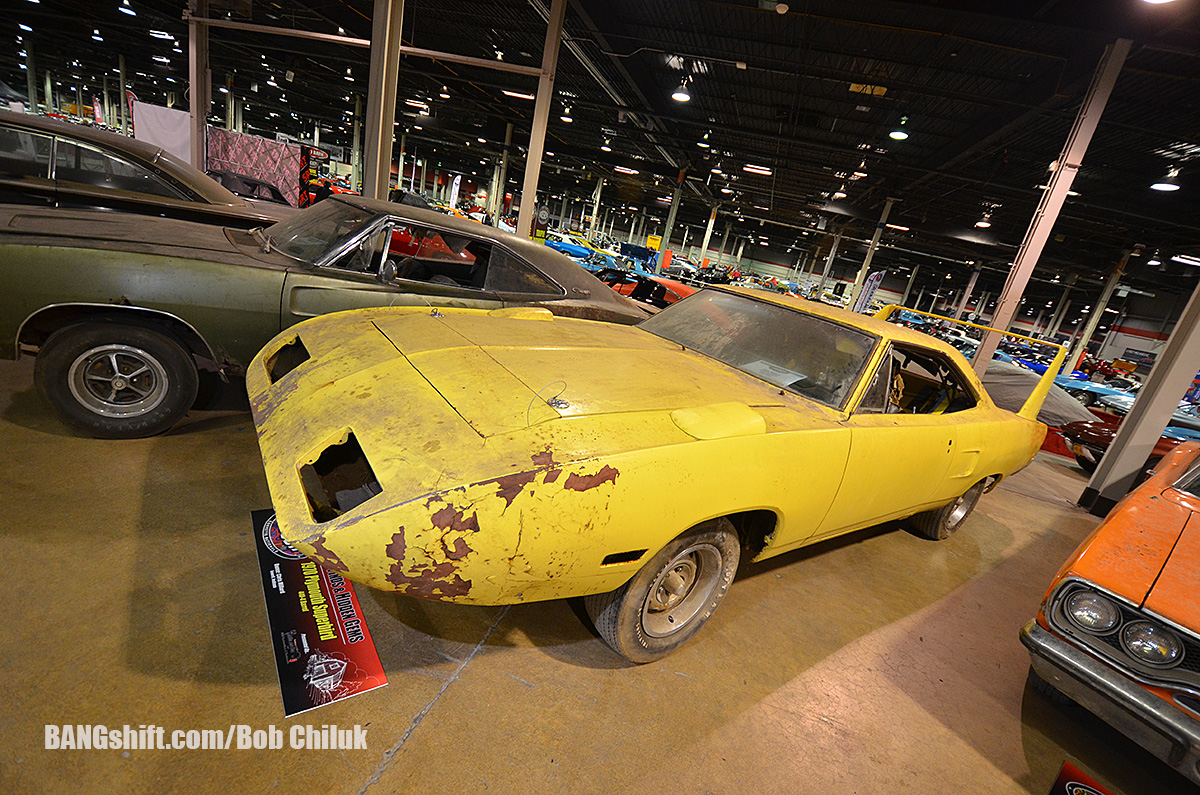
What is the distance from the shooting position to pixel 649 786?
155 cm

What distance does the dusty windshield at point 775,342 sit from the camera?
2.51 m

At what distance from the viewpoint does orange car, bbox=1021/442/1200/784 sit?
1.71 metres

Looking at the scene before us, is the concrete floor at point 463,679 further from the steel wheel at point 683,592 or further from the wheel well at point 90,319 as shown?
the wheel well at point 90,319

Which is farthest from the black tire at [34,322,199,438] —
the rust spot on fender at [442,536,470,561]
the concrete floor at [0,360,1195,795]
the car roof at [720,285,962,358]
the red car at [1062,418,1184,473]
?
the red car at [1062,418,1184,473]

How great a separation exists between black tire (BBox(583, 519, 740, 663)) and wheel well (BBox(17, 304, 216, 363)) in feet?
8.67

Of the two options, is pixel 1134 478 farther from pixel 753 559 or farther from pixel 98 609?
pixel 98 609

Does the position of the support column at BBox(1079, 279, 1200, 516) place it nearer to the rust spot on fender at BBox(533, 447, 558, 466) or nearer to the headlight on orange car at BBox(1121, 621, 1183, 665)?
the headlight on orange car at BBox(1121, 621, 1183, 665)

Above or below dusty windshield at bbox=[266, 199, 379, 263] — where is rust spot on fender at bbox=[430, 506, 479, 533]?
below

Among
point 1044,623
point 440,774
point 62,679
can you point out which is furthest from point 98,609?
point 1044,623

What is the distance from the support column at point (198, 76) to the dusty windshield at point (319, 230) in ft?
31.5

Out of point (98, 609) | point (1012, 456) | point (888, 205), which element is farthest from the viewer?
point (888, 205)

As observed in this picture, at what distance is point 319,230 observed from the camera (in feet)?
11.0

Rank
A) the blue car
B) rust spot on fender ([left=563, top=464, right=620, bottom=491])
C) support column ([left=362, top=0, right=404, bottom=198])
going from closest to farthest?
rust spot on fender ([left=563, top=464, right=620, bottom=491]) < support column ([left=362, top=0, right=404, bottom=198]) < the blue car

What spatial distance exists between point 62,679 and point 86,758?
0.31 m
